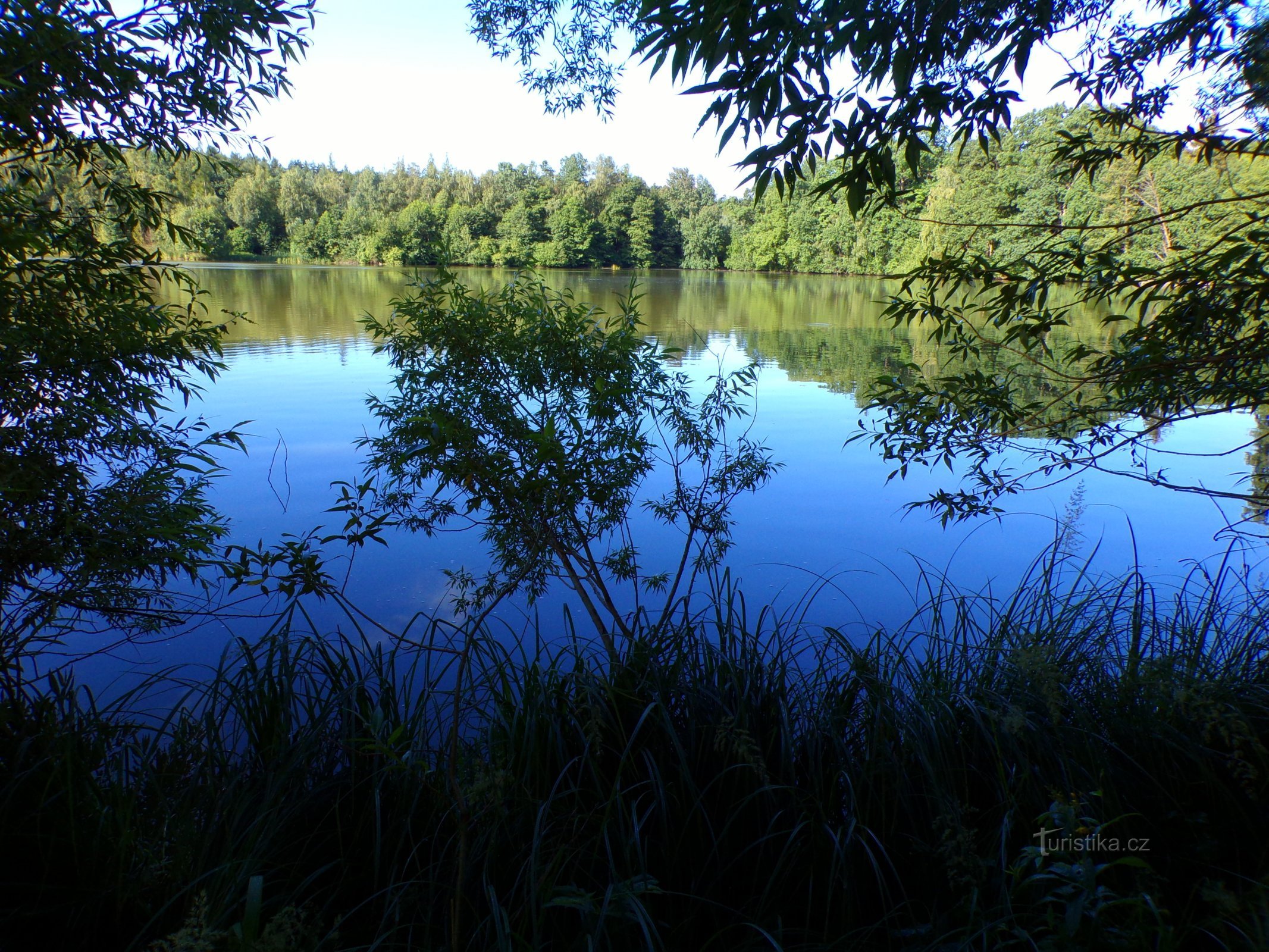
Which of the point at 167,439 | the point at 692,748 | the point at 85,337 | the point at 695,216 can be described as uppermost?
the point at 695,216

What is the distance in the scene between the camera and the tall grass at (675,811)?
4.91 feet

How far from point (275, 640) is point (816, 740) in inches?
64.5

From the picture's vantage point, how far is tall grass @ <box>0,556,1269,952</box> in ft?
4.91

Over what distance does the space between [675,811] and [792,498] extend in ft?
14.3

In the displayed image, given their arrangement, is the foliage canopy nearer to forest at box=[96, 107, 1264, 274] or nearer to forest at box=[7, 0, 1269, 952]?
forest at box=[7, 0, 1269, 952]

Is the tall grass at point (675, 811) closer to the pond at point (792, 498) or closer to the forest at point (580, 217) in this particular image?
the pond at point (792, 498)

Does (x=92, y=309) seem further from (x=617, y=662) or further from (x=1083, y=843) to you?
(x=1083, y=843)

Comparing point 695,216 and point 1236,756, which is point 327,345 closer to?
point 1236,756

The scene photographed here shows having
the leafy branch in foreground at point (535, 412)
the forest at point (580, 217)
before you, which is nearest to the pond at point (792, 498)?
the leafy branch in foreground at point (535, 412)

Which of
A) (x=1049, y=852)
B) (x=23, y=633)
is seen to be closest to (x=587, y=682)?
(x=1049, y=852)

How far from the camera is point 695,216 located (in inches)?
1700

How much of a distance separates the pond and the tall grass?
1.27m

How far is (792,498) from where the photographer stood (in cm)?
613

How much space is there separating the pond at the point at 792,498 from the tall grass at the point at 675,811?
127 centimetres
